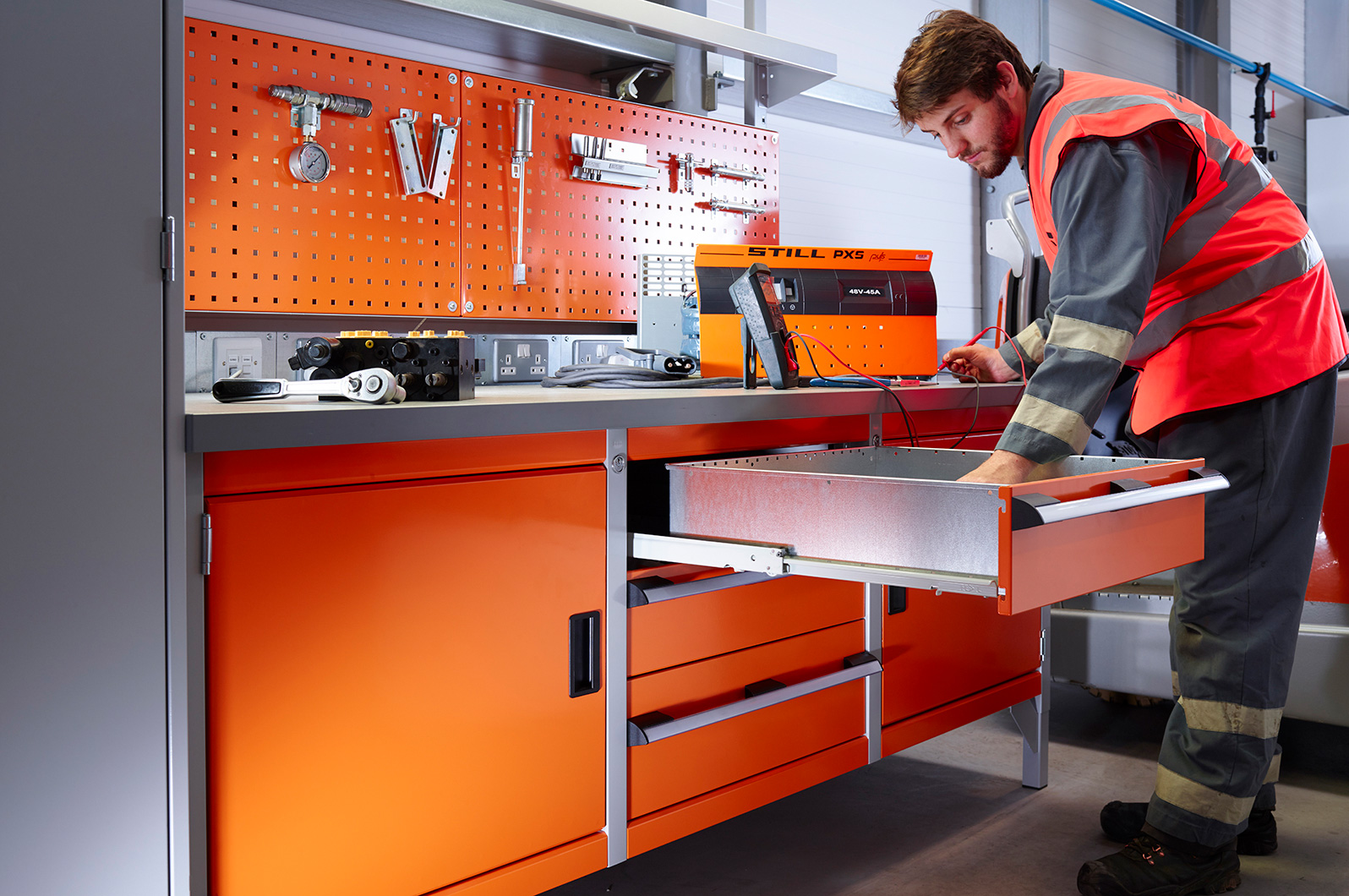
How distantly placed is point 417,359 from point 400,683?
43 centimetres

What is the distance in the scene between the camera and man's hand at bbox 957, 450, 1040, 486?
126cm

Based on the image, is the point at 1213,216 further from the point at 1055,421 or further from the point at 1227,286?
the point at 1055,421

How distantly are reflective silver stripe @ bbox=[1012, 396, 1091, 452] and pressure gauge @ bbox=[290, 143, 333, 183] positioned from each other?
4.31 ft

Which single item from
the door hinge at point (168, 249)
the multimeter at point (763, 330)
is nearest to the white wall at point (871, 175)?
the multimeter at point (763, 330)

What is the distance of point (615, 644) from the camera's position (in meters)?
1.44

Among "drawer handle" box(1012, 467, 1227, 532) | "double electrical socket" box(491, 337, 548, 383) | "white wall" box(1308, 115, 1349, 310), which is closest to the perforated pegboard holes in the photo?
"double electrical socket" box(491, 337, 548, 383)

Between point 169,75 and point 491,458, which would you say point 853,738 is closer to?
point 491,458

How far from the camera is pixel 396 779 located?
1.20 m

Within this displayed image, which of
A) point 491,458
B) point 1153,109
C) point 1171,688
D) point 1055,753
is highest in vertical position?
point 1153,109

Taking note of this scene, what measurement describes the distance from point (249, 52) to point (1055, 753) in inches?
96.3

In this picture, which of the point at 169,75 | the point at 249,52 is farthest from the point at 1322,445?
the point at 249,52

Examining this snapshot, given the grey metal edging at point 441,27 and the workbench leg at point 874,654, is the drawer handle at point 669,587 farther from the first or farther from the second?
the grey metal edging at point 441,27

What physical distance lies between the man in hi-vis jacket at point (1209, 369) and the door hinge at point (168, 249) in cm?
112

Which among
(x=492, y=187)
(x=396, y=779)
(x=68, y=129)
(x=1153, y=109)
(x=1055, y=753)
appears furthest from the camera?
(x=1055, y=753)
